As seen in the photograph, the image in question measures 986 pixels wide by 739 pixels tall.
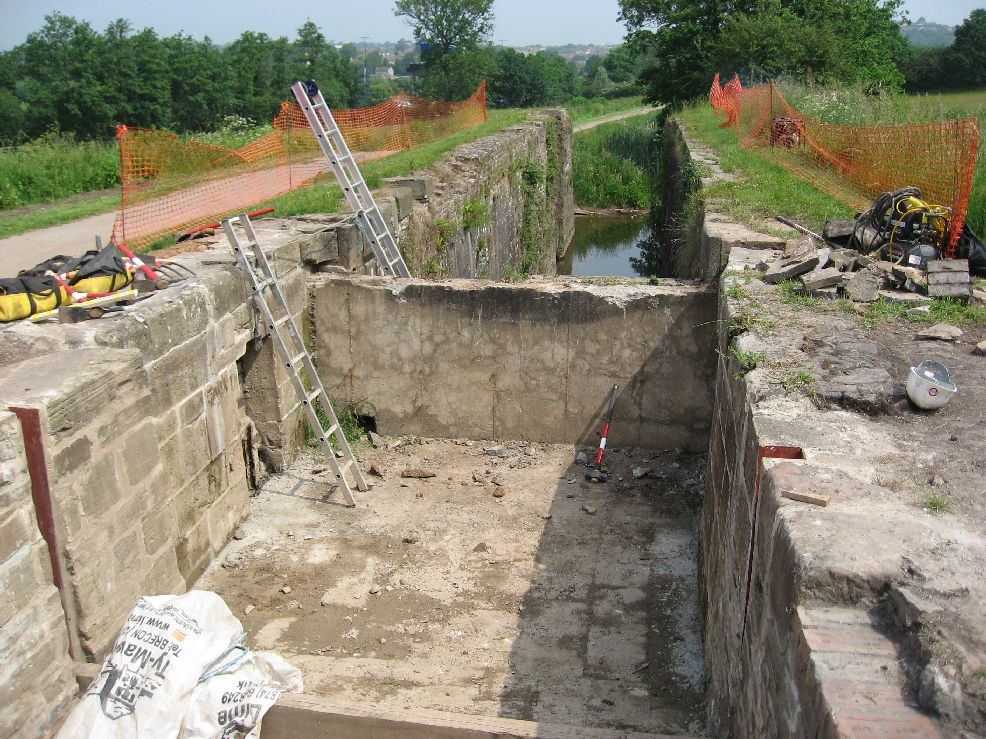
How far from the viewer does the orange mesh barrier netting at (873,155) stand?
7.00 metres

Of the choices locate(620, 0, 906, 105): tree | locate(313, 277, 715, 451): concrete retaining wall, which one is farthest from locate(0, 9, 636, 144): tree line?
locate(313, 277, 715, 451): concrete retaining wall

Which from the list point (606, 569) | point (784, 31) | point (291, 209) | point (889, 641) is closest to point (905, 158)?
Answer: point (606, 569)

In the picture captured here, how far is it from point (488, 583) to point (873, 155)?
22.9 feet

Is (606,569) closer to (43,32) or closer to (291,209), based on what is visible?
(291,209)

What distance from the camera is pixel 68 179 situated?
14.2 meters

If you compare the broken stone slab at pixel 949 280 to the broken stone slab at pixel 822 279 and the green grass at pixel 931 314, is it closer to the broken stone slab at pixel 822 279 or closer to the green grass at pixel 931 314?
the green grass at pixel 931 314

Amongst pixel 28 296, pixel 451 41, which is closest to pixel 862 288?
pixel 28 296

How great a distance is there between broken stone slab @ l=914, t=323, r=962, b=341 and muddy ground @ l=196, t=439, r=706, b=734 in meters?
2.12

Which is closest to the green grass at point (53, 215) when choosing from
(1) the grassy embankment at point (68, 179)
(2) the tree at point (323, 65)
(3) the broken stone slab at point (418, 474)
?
(1) the grassy embankment at point (68, 179)

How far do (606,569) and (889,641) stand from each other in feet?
11.7

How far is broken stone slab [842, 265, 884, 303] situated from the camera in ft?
18.3

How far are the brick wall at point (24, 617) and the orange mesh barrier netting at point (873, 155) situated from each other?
6.30m

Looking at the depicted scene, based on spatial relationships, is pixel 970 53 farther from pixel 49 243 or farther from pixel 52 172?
pixel 49 243

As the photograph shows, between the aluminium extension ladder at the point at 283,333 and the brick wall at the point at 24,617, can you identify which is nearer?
the brick wall at the point at 24,617
